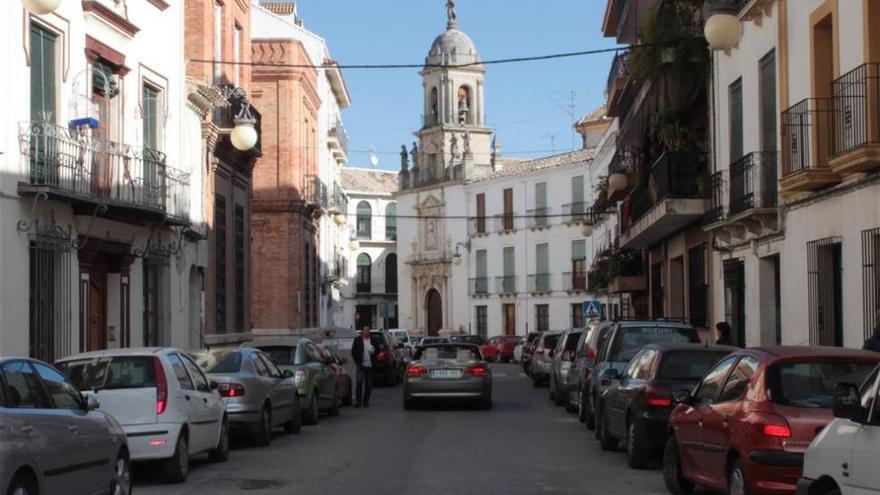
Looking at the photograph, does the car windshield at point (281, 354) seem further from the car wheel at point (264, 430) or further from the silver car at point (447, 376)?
the car wheel at point (264, 430)

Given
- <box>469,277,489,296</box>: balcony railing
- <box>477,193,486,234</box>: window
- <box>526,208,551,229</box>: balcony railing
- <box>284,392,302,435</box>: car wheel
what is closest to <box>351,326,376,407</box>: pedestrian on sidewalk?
<box>284,392,302,435</box>: car wheel

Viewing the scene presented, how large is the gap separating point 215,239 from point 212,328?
7.56 feet

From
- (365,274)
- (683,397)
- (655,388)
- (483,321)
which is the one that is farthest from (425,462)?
(365,274)

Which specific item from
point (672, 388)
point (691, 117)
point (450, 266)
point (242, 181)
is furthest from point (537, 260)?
point (672, 388)

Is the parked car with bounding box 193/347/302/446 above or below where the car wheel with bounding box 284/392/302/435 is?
above

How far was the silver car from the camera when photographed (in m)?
24.9

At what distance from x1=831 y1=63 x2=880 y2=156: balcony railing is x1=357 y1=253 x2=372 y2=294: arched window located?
82258 mm

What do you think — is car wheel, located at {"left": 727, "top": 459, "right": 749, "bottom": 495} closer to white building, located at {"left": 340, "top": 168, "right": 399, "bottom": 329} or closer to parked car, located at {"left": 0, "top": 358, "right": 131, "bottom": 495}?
parked car, located at {"left": 0, "top": 358, "right": 131, "bottom": 495}

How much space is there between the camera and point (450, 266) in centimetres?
8481

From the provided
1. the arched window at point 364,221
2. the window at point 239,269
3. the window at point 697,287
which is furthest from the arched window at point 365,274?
the window at point 697,287

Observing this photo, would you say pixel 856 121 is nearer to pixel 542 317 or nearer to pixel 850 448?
pixel 850 448

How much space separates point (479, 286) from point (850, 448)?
7407 cm

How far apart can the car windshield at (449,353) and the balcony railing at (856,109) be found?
979cm

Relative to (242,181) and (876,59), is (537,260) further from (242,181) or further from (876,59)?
(876,59)
